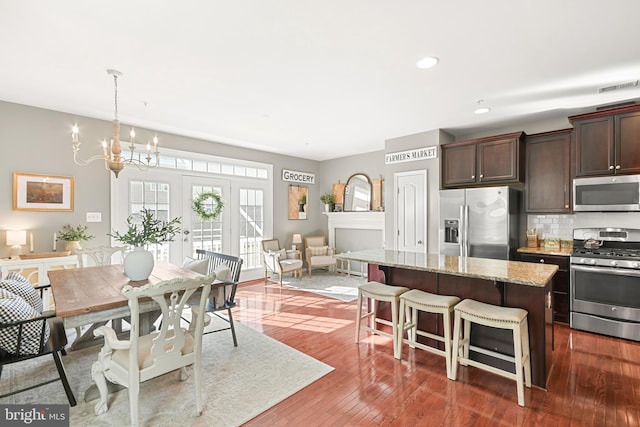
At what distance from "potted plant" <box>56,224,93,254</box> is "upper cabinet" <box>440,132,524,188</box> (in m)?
5.28

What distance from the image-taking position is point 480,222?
13.6ft

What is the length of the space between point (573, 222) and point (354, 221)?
3.76 m

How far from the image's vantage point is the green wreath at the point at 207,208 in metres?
5.17

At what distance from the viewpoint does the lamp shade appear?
11.2 ft

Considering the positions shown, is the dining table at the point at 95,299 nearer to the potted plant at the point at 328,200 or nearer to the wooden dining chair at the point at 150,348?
the wooden dining chair at the point at 150,348

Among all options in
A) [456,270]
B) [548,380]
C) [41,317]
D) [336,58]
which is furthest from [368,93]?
[41,317]

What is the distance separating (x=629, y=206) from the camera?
337cm

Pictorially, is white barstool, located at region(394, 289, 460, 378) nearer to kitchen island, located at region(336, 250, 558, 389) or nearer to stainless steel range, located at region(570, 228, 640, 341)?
kitchen island, located at region(336, 250, 558, 389)

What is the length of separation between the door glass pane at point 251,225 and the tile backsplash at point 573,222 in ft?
15.7

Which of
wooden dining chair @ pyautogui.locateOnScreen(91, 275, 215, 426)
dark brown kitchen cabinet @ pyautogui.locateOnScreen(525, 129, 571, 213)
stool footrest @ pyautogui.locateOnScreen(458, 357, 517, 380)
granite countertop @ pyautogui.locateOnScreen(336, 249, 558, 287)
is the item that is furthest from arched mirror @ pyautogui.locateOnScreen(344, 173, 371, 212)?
wooden dining chair @ pyautogui.locateOnScreen(91, 275, 215, 426)

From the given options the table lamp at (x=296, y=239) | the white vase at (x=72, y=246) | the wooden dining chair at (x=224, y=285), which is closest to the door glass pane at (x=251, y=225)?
the table lamp at (x=296, y=239)

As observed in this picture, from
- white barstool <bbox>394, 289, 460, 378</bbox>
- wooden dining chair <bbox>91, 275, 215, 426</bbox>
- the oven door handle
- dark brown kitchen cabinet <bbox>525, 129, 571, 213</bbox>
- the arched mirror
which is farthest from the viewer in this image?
the arched mirror

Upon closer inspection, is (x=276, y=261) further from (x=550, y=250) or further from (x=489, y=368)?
(x=550, y=250)

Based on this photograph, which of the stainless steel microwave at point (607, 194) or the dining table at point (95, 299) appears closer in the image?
the dining table at point (95, 299)
